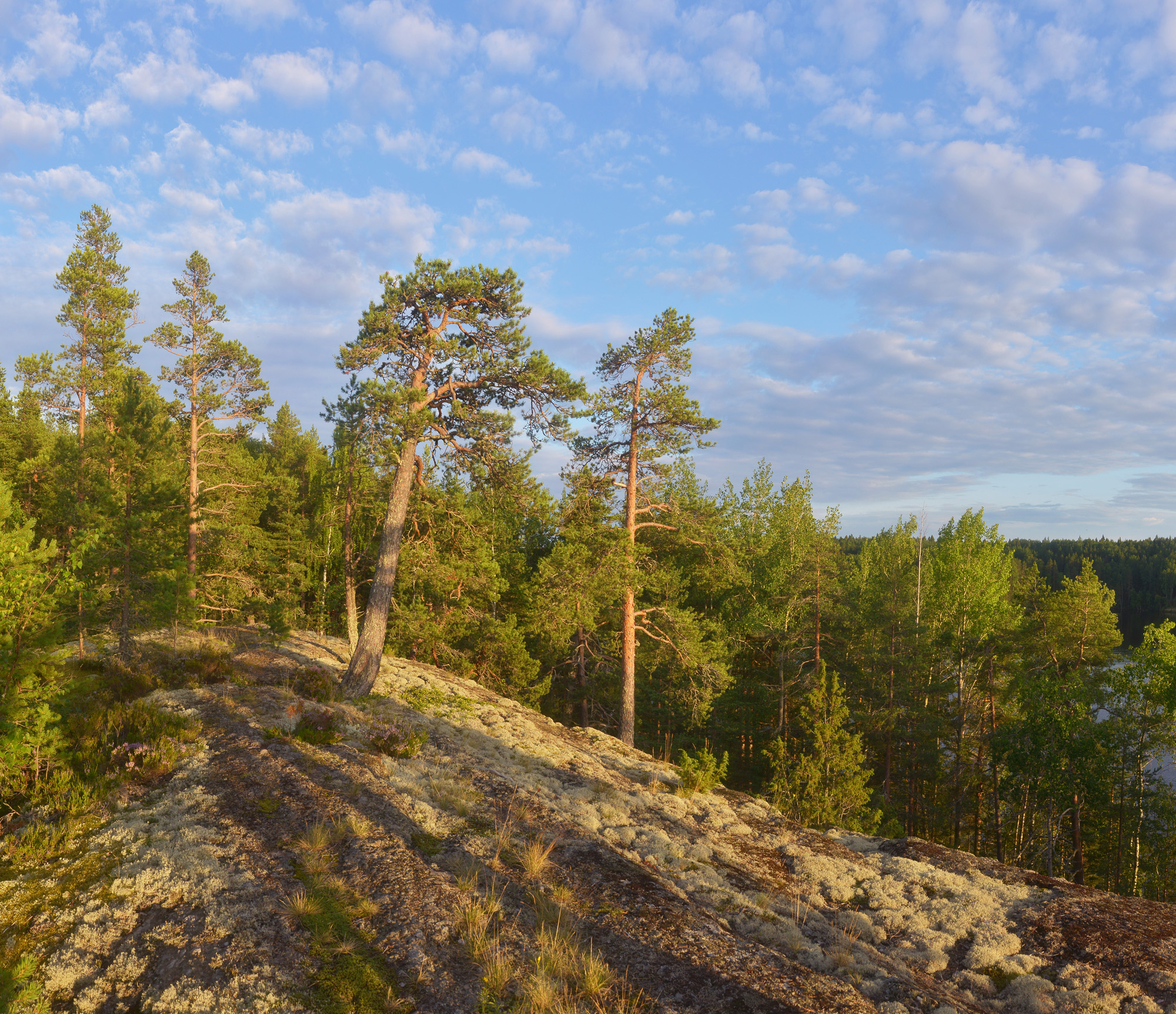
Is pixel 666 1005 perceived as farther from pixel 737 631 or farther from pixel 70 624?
pixel 737 631

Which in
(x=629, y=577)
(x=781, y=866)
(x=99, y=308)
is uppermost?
(x=99, y=308)

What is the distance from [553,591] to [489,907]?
43.3ft

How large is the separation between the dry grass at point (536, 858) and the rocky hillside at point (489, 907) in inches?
1.4

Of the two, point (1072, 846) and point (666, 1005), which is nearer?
point (666, 1005)

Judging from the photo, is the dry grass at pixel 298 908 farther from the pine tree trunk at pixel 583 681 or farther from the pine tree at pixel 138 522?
the pine tree trunk at pixel 583 681

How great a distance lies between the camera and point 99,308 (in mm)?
28203

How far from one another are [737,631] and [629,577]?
1303cm

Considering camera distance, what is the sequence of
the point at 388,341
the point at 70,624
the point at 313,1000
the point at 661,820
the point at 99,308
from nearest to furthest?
the point at 313,1000, the point at 661,820, the point at 388,341, the point at 70,624, the point at 99,308

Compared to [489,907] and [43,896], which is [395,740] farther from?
[489,907]

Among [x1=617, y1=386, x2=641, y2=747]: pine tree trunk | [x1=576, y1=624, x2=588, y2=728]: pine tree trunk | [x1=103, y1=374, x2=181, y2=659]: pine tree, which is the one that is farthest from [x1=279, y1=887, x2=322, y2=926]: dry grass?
[x1=576, y1=624, x2=588, y2=728]: pine tree trunk

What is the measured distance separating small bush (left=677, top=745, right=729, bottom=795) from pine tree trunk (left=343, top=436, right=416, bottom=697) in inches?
306

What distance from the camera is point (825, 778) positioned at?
671 inches

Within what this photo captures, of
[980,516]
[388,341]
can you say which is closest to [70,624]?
[388,341]

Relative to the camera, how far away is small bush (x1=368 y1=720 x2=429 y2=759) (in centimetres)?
1063
